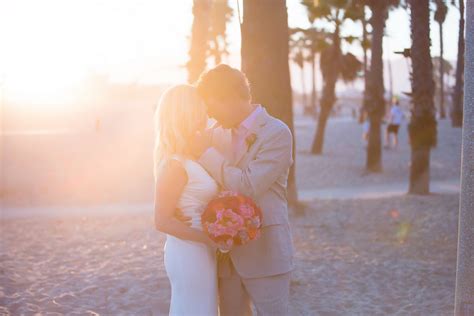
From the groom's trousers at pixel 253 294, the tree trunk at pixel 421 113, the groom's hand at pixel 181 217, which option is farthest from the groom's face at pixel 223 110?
the tree trunk at pixel 421 113

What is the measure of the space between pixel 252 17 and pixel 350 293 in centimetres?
341

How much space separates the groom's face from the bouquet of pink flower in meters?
0.39

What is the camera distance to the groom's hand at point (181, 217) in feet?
12.1

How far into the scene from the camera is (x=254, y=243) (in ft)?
12.2

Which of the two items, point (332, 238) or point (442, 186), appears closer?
point (332, 238)

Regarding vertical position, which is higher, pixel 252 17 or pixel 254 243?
pixel 252 17

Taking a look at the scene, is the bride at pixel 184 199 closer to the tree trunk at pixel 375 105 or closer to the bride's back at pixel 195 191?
the bride's back at pixel 195 191

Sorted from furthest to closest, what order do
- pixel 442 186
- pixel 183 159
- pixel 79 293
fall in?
1. pixel 442 186
2. pixel 79 293
3. pixel 183 159

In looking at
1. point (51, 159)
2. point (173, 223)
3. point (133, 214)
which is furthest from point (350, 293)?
point (51, 159)

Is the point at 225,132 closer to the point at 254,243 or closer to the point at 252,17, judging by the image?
the point at 254,243

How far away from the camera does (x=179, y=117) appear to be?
3566 millimetres

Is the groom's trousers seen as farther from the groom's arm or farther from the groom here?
the groom's arm

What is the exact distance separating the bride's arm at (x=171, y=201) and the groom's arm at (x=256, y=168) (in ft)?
0.50

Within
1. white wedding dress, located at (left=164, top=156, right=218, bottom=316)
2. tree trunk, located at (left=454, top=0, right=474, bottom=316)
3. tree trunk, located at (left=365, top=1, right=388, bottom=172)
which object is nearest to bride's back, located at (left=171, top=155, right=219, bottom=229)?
white wedding dress, located at (left=164, top=156, right=218, bottom=316)
